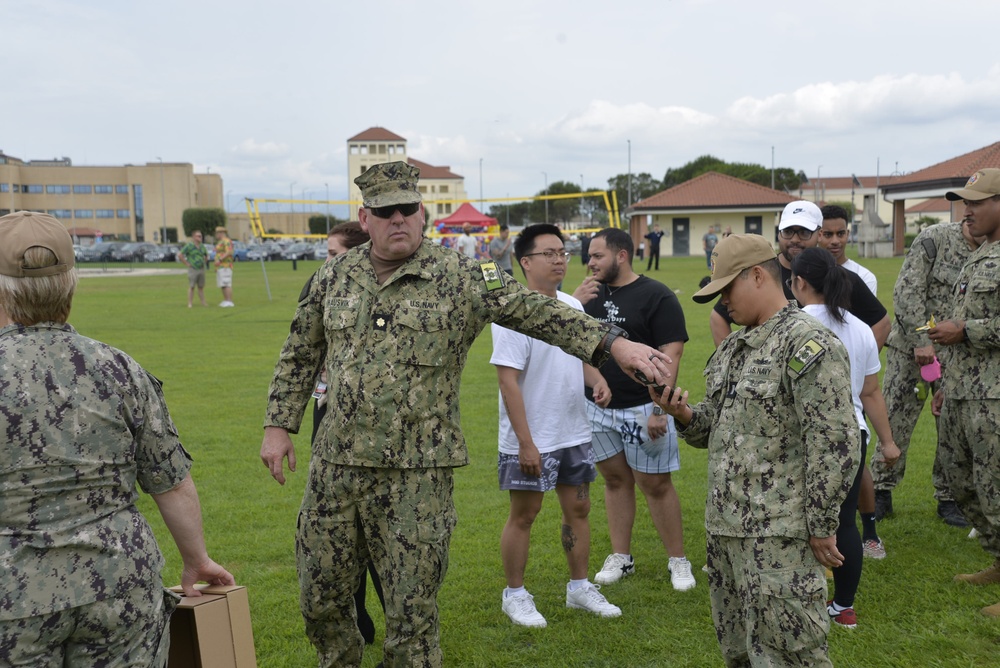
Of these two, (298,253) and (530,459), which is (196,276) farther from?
(298,253)

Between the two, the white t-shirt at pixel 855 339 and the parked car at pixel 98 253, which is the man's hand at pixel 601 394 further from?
the parked car at pixel 98 253

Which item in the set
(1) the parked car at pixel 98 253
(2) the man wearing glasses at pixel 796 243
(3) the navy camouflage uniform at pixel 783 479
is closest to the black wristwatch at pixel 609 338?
(3) the navy camouflage uniform at pixel 783 479

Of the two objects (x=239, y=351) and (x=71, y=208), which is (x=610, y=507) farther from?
(x=71, y=208)

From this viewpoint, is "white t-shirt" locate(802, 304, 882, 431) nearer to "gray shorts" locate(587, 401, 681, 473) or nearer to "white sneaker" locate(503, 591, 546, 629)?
"gray shorts" locate(587, 401, 681, 473)

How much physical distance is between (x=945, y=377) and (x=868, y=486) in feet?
2.64

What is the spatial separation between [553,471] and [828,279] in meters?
1.77

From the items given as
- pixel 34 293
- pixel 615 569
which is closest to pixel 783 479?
pixel 615 569

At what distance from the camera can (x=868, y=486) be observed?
531cm

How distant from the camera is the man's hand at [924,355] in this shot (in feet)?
18.7

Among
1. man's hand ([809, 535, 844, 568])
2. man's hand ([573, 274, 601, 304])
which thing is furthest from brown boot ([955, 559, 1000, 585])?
man's hand ([573, 274, 601, 304])

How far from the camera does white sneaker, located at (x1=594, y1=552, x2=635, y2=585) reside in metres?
5.38

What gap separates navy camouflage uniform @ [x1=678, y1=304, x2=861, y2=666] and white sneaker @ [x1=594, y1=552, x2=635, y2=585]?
2.02m

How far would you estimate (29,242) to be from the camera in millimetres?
2553

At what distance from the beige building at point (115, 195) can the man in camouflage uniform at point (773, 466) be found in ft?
390
